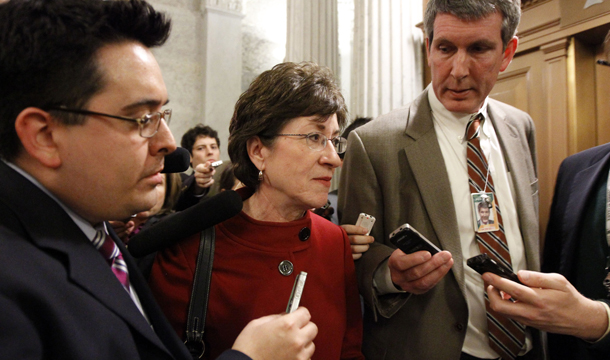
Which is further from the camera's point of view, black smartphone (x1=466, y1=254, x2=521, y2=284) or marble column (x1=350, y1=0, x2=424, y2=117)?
marble column (x1=350, y1=0, x2=424, y2=117)

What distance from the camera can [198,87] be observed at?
728 centimetres

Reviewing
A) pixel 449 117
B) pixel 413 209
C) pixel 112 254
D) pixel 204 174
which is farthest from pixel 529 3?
pixel 112 254

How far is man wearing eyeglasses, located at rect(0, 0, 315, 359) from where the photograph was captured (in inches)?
31.4

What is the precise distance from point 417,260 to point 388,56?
295 cm

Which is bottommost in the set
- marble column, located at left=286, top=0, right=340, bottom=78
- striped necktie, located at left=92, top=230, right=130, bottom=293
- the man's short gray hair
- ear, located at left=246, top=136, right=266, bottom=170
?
striped necktie, located at left=92, top=230, right=130, bottom=293

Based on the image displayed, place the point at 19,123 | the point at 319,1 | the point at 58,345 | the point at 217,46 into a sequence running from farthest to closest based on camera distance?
the point at 217,46 → the point at 319,1 → the point at 19,123 → the point at 58,345

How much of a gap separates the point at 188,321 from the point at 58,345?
0.51m

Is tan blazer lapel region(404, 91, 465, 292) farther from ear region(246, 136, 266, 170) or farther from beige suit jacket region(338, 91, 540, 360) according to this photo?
ear region(246, 136, 266, 170)

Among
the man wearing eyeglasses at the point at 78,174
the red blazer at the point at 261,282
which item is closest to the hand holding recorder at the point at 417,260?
the red blazer at the point at 261,282

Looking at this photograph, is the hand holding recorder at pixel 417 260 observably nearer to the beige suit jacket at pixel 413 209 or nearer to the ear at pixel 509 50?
the beige suit jacket at pixel 413 209

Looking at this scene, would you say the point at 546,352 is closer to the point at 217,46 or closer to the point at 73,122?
the point at 73,122

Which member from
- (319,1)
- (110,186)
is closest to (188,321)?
(110,186)

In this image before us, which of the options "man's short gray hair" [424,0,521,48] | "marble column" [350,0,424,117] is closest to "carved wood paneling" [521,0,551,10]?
"marble column" [350,0,424,117]

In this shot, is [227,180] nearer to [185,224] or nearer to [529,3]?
[185,224]
